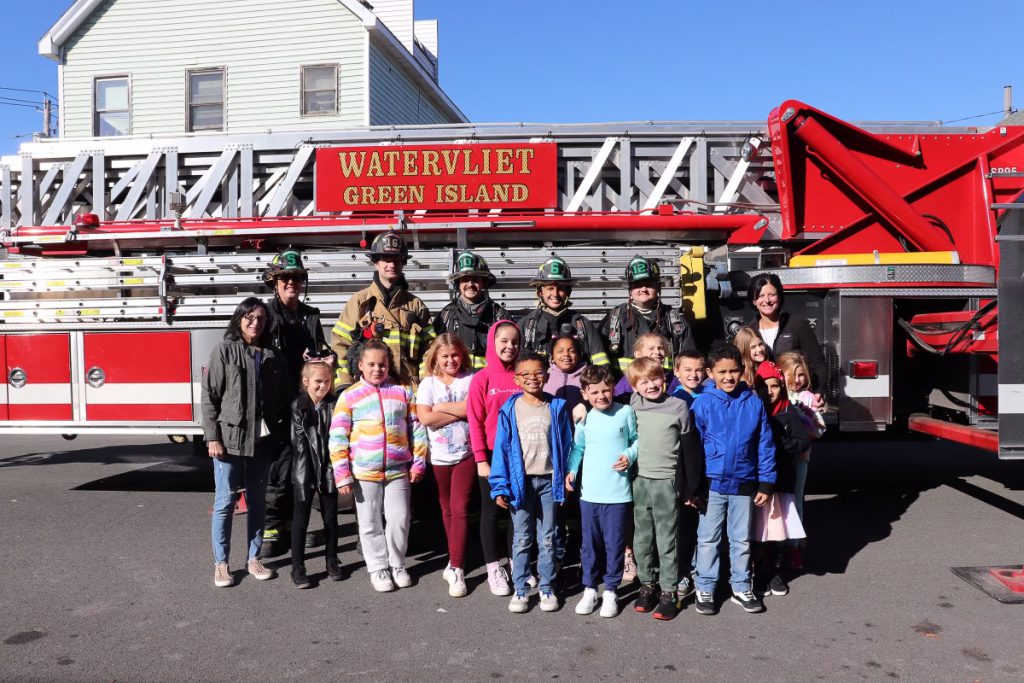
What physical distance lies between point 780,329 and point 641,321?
90 centimetres

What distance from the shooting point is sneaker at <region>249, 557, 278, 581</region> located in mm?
4504

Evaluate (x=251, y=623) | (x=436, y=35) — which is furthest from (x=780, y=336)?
(x=436, y=35)

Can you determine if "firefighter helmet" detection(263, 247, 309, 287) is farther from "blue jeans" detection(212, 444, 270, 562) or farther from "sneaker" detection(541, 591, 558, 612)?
"sneaker" detection(541, 591, 558, 612)

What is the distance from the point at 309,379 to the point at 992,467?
658 centimetres

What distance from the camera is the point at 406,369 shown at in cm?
502

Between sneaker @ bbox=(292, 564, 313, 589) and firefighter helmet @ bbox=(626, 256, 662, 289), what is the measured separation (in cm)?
267

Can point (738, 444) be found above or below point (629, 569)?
above

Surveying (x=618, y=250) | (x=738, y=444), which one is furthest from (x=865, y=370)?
(x=738, y=444)

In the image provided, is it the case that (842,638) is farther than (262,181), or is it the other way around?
(262,181)

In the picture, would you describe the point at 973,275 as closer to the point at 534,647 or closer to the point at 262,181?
the point at 534,647

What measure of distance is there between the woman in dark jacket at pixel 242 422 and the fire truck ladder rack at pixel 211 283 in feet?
4.87

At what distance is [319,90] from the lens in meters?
14.7

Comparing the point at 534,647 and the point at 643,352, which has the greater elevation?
the point at 643,352

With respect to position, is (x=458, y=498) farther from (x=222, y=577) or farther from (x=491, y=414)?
(x=222, y=577)
